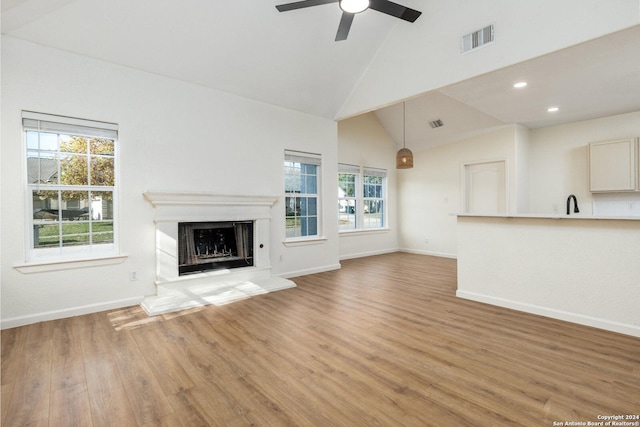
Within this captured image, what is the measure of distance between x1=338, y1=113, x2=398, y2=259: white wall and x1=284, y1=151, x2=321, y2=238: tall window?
1269 mm

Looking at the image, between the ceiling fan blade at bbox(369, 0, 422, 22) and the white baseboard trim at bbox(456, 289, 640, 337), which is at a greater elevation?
the ceiling fan blade at bbox(369, 0, 422, 22)

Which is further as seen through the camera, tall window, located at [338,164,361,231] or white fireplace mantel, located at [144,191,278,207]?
tall window, located at [338,164,361,231]

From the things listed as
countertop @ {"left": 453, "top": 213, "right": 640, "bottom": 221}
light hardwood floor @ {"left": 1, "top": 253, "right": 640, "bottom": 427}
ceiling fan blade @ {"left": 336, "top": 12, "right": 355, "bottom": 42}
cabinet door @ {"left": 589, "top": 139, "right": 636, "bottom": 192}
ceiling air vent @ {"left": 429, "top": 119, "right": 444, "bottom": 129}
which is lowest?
light hardwood floor @ {"left": 1, "top": 253, "right": 640, "bottom": 427}

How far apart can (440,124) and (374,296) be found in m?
4.36

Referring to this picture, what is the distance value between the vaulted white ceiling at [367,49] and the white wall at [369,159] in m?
Answer: 1.37

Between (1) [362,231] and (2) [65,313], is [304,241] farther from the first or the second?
(2) [65,313]

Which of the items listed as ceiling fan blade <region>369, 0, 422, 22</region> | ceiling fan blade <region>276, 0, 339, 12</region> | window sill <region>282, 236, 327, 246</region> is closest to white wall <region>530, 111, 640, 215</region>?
window sill <region>282, 236, 327, 246</region>

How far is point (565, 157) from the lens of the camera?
5895 millimetres

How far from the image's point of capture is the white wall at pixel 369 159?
688cm

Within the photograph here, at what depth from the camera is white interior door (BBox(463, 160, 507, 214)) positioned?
6.25 metres

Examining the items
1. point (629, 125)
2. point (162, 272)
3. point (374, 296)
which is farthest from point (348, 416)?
point (629, 125)

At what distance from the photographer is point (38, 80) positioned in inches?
126

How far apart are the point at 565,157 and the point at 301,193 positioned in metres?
5.17

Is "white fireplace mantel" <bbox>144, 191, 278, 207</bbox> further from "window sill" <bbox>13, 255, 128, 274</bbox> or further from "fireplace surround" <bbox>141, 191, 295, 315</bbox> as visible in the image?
"window sill" <bbox>13, 255, 128, 274</bbox>
